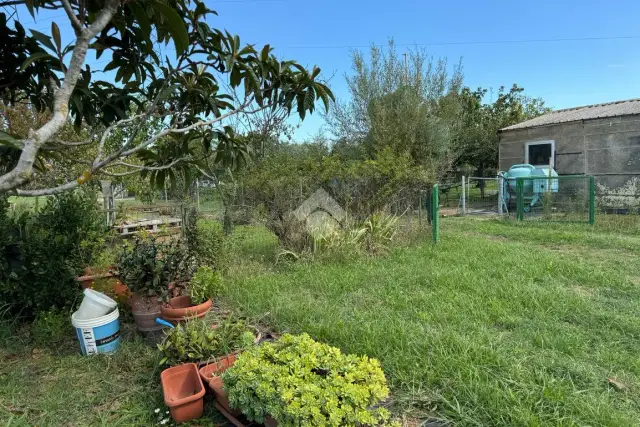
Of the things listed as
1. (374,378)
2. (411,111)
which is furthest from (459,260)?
(411,111)

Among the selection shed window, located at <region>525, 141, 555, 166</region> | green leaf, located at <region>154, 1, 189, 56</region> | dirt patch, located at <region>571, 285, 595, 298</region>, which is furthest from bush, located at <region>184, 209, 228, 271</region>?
shed window, located at <region>525, 141, 555, 166</region>

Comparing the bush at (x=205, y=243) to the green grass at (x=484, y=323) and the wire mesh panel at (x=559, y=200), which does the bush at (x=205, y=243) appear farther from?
the wire mesh panel at (x=559, y=200)

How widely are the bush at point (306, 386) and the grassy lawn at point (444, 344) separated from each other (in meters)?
0.43

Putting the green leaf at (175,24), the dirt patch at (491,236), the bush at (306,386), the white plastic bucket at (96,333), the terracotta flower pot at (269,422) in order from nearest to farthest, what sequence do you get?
the green leaf at (175,24), the bush at (306,386), the terracotta flower pot at (269,422), the white plastic bucket at (96,333), the dirt patch at (491,236)

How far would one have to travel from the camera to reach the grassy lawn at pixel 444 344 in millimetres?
2107

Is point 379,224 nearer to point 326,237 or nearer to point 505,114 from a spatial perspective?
point 326,237

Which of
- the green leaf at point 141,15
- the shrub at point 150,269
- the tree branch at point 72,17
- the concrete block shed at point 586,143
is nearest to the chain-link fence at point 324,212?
the shrub at point 150,269

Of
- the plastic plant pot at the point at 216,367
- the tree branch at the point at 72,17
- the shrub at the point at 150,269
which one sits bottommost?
the plastic plant pot at the point at 216,367

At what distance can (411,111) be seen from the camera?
428 inches

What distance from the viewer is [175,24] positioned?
1.45m

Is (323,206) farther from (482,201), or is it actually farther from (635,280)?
(482,201)

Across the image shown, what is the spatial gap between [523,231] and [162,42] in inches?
314

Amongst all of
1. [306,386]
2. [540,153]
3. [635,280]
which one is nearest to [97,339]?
[306,386]

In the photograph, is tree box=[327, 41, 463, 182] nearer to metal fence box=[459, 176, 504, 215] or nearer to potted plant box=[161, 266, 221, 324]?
metal fence box=[459, 176, 504, 215]
